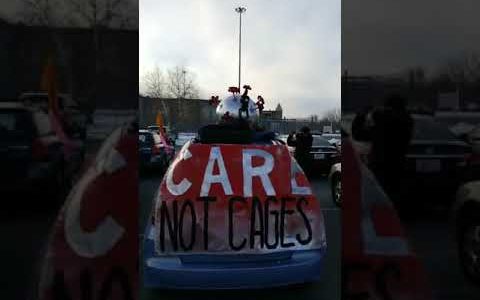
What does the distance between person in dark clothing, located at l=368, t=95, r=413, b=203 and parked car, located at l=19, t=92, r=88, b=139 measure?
61.7 inches

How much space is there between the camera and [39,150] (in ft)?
8.76

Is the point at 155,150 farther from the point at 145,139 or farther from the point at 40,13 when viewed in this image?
the point at 40,13

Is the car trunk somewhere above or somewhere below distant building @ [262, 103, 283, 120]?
below

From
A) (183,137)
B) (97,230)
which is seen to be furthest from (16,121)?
(183,137)

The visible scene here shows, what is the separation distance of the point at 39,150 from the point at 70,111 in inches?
9.9

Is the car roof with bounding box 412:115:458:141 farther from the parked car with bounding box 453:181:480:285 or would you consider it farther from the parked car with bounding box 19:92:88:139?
the parked car with bounding box 19:92:88:139

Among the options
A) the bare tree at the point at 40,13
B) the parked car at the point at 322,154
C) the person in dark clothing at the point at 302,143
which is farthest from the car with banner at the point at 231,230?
the parked car at the point at 322,154

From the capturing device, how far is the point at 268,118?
5051 mm

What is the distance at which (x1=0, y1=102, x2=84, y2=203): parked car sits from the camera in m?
2.64

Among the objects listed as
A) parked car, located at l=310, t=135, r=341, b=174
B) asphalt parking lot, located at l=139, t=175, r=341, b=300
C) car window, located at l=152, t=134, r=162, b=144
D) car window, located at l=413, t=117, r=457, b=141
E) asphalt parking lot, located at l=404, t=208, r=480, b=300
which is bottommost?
asphalt parking lot, located at l=139, t=175, r=341, b=300

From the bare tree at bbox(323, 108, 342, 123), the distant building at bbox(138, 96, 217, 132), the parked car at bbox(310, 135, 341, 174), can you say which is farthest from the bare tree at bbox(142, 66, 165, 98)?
the parked car at bbox(310, 135, 341, 174)

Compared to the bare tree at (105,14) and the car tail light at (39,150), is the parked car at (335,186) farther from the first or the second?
the car tail light at (39,150)

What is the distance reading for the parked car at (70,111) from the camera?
2.66m

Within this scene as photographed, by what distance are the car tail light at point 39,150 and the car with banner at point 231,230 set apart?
90 cm
